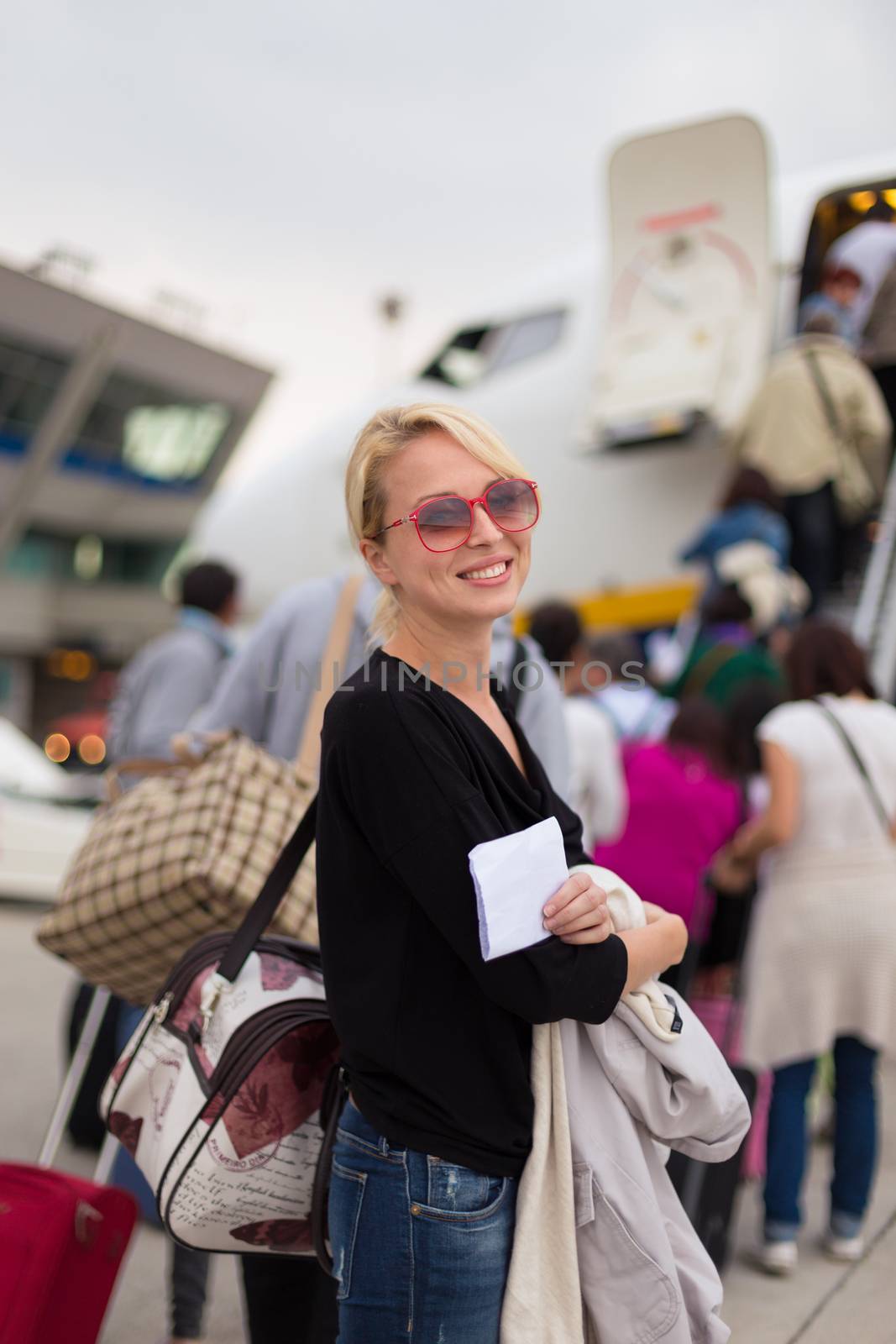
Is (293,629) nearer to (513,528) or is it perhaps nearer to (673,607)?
(513,528)

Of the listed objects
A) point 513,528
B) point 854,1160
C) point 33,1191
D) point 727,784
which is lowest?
point 33,1191

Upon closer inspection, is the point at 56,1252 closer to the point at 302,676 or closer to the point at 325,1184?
the point at 325,1184

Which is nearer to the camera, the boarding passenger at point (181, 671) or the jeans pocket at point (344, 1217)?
the jeans pocket at point (344, 1217)

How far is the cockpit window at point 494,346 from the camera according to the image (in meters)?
10.1

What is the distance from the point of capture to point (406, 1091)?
1595mm

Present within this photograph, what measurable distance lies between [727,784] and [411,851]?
3.17m

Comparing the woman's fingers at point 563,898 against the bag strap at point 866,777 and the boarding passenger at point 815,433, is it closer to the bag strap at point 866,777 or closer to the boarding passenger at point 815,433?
the bag strap at point 866,777

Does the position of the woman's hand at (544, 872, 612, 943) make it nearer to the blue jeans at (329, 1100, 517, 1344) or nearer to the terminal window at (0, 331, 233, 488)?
the blue jeans at (329, 1100, 517, 1344)

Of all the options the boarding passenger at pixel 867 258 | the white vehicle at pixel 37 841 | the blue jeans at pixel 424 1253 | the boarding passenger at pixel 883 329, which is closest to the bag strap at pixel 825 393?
the boarding passenger at pixel 867 258

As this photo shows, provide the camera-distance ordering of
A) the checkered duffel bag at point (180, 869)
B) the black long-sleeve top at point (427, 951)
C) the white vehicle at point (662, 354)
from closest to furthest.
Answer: the black long-sleeve top at point (427, 951)
the checkered duffel bag at point (180, 869)
the white vehicle at point (662, 354)

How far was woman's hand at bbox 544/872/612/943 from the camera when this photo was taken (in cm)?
153

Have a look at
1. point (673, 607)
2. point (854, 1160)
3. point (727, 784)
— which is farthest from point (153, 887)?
point (673, 607)

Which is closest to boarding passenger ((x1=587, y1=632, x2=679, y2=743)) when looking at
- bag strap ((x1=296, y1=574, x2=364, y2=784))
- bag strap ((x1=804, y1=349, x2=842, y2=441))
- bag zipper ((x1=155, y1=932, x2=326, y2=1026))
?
bag strap ((x1=804, y1=349, x2=842, y2=441))

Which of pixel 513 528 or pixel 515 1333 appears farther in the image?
pixel 513 528
